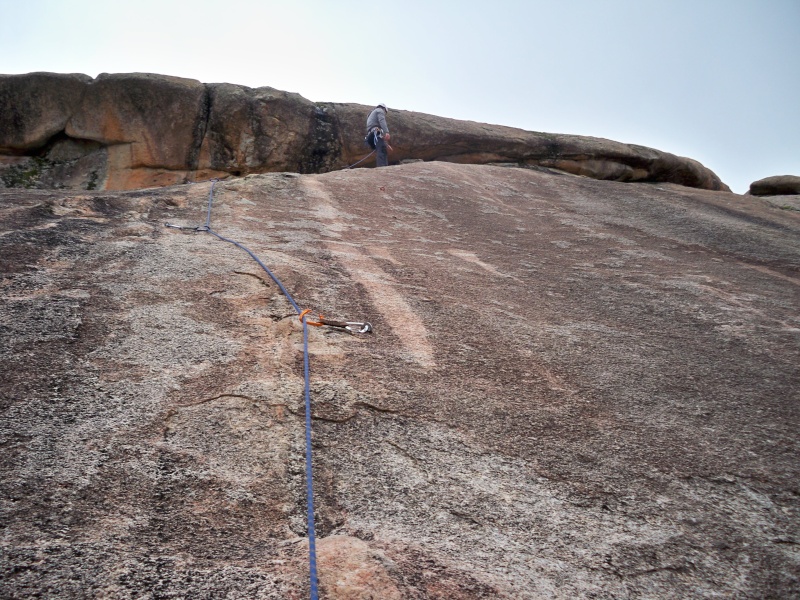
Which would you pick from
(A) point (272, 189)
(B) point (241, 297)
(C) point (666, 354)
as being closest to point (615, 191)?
(A) point (272, 189)

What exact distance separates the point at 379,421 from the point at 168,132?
11.9 metres

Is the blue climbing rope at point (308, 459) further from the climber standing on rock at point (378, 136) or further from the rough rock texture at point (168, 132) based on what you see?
the rough rock texture at point (168, 132)

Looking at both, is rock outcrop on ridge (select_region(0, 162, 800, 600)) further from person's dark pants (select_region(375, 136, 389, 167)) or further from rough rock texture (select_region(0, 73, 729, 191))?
rough rock texture (select_region(0, 73, 729, 191))

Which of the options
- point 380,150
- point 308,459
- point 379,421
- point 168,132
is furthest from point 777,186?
point 308,459

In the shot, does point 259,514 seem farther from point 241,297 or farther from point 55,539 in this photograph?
point 241,297

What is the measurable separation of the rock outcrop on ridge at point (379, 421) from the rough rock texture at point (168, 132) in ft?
25.7

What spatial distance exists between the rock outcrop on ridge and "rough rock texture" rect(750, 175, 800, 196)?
1265cm

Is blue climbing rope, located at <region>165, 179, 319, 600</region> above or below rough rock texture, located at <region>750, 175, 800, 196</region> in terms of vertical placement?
below

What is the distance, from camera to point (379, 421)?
2.83 m

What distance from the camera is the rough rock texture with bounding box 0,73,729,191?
12.4 metres

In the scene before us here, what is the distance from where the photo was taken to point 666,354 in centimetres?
395

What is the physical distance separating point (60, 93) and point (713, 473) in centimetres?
1376

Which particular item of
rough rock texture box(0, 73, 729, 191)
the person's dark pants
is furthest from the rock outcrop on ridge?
rough rock texture box(0, 73, 729, 191)

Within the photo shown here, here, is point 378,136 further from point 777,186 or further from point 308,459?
point 777,186
